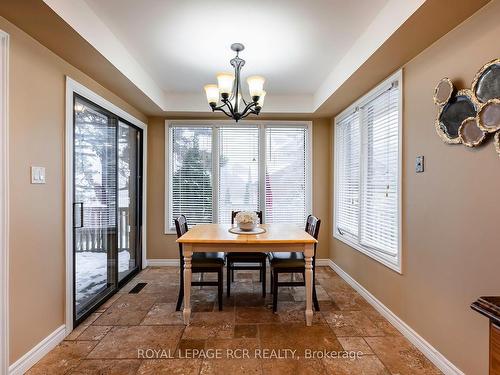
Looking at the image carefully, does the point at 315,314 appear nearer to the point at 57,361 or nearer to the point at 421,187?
the point at 421,187

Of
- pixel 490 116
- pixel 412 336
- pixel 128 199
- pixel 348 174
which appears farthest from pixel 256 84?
pixel 412 336

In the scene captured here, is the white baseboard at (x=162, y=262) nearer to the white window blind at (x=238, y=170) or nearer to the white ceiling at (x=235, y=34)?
the white window blind at (x=238, y=170)

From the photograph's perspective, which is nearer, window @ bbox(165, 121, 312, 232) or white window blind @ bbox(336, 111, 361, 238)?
white window blind @ bbox(336, 111, 361, 238)

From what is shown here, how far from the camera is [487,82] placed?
164cm

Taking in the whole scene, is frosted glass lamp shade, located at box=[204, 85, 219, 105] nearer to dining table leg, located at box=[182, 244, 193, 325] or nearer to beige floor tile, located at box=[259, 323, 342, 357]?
dining table leg, located at box=[182, 244, 193, 325]

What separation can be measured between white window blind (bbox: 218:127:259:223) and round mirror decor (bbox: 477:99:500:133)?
3.15m

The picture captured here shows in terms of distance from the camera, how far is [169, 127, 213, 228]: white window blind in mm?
4543

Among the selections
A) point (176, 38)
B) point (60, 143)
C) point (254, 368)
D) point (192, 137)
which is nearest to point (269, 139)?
point (192, 137)

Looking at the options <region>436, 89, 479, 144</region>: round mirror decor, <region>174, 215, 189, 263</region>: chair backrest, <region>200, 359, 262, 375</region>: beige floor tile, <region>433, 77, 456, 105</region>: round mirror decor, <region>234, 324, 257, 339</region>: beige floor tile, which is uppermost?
<region>433, 77, 456, 105</region>: round mirror decor

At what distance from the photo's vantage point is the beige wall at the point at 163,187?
177 inches

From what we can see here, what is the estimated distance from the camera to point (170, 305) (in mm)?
3061

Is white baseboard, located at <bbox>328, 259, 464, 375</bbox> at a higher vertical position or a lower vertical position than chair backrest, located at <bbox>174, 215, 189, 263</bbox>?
lower

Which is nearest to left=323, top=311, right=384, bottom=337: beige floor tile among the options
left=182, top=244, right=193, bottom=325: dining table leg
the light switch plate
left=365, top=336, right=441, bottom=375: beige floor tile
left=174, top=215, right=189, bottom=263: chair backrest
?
left=365, top=336, right=441, bottom=375: beige floor tile

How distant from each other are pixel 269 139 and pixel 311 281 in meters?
2.53
